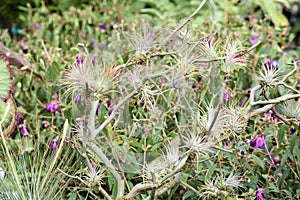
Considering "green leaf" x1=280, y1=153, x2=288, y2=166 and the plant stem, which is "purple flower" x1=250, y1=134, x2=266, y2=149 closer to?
"green leaf" x1=280, y1=153, x2=288, y2=166

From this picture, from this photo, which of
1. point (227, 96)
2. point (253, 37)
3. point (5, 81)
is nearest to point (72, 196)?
point (5, 81)

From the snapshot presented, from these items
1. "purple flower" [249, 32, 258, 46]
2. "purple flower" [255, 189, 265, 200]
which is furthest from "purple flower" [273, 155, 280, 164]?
"purple flower" [249, 32, 258, 46]

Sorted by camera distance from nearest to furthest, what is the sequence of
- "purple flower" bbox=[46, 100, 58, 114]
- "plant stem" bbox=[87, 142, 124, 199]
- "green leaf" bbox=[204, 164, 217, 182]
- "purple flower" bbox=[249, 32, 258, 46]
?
"plant stem" bbox=[87, 142, 124, 199] → "green leaf" bbox=[204, 164, 217, 182] → "purple flower" bbox=[46, 100, 58, 114] → "purple flower" bbox=[249, 32, 258, 46]

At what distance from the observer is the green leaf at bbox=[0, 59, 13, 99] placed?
1805mm

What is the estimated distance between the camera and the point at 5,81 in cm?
182

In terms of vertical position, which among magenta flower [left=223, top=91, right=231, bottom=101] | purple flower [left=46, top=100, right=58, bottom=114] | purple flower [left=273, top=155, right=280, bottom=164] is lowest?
purple flower [left=273, top=155, right=280, bottom=164]

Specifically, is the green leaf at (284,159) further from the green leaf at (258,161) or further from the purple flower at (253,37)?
the purple flower at (253,37)

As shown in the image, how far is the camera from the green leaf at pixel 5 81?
180cm

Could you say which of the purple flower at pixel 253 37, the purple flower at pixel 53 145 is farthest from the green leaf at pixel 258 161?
the purple flower at pixel 253 37

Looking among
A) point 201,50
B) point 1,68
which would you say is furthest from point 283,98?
point 1,68

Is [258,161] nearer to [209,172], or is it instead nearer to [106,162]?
[209,172]

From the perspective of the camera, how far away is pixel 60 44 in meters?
3.04

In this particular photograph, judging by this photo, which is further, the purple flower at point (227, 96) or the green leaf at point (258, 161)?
the purple flower at point (227, 96)

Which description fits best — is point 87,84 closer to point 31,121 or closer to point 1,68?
point 1,68
